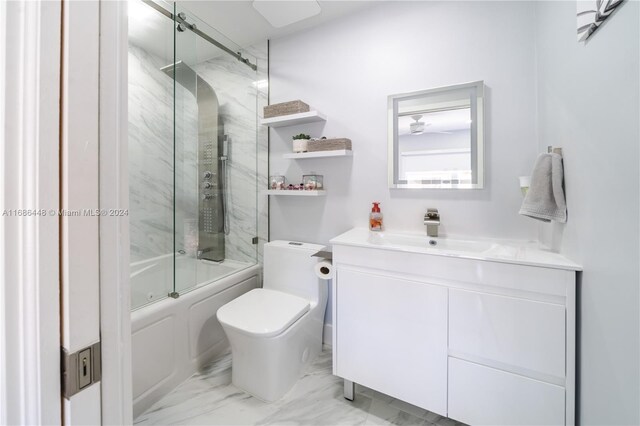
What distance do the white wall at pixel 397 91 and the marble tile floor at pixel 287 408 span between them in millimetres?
1008

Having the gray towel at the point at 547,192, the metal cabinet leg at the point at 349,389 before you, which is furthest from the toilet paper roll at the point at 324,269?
the gray towel at the point at 547,192

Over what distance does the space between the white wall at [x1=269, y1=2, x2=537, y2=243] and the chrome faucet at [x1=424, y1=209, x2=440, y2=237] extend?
62 mm

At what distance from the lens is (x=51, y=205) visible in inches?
16.6

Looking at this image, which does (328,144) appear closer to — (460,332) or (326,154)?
(326,154)

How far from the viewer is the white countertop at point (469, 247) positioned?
113cm

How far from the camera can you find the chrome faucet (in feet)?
5.47

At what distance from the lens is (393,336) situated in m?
1.39

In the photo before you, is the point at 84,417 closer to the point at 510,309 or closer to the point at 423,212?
the point at 510,309

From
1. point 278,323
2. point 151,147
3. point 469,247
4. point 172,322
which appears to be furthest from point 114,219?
point 151,147

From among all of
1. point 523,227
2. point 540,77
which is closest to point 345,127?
point 540,77

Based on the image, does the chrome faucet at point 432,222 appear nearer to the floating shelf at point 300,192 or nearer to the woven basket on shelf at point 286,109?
the floating shelf at point 300,192

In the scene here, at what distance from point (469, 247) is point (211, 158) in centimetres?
194

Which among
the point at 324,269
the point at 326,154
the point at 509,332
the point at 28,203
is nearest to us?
the point at 28,203

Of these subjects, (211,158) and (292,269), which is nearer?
(292,269)
